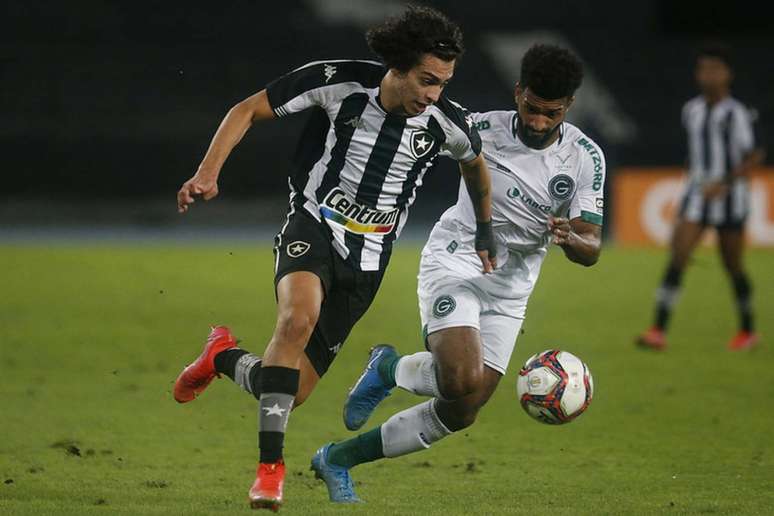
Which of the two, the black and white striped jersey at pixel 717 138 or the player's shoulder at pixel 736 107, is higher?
the player's shoulder at pixel 736 107

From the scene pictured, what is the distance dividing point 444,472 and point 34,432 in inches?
86.7

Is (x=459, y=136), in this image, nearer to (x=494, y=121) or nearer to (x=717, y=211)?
(x=494, y=121)

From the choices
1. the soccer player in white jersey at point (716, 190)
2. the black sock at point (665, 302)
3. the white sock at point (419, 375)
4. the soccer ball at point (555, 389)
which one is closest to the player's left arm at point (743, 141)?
the soccer player in white jersey at point (716, 190)

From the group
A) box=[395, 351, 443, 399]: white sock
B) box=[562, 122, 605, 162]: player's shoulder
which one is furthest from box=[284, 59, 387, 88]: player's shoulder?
box=[395, 351, 443, 399]: white sock

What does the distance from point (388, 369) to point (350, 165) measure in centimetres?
106

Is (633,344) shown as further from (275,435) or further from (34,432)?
(275,435)

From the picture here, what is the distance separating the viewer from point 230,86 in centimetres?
1969

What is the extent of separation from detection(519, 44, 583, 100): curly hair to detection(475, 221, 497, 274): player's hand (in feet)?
2.03

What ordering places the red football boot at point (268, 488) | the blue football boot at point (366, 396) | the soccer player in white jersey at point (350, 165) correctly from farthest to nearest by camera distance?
1. the blue football boot at point (366, 396)
2. the soccer player in white jersey at point (350, 165)
3. the red football boot at point (268, 488)

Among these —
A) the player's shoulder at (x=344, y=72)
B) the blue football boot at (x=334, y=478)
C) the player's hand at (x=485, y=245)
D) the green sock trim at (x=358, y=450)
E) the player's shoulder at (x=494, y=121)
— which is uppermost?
the player's shoulder at (x=344, y=72)

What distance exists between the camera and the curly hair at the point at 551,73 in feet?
19.1

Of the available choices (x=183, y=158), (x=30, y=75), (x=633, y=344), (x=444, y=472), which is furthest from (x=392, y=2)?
(x=444, y=472)

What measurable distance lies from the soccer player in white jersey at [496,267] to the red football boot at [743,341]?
4818 mm

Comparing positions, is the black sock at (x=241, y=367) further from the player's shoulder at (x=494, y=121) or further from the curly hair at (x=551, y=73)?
the curly hair at (x=551, y=73)
